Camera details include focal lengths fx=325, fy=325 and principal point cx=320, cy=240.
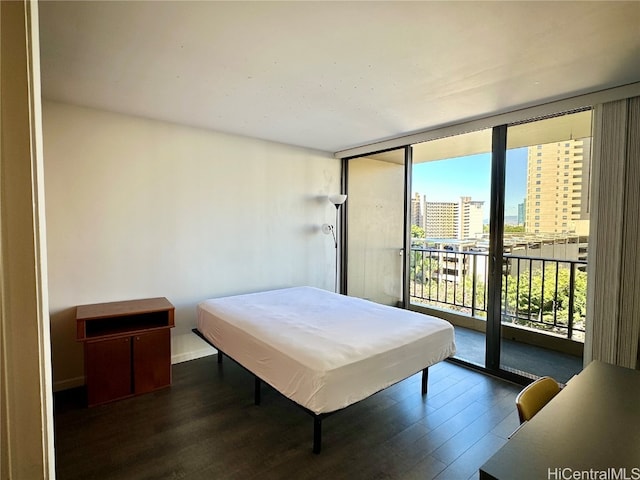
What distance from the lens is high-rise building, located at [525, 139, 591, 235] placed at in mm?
2752

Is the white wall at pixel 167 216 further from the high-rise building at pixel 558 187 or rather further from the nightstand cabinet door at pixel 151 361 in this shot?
the high-rise building at pixel 558 187

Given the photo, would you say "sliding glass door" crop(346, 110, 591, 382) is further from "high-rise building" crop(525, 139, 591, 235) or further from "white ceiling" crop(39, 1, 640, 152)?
"white ceiling" crop(39, 1, 640, 152)

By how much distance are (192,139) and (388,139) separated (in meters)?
2.33

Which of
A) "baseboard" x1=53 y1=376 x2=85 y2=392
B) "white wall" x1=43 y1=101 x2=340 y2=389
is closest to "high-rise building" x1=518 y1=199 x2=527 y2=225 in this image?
"white wall" x1=43 y1=101 x2=340 y2=389

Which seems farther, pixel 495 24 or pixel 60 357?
pixel 60 357

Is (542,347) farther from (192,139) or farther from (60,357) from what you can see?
(60,357)

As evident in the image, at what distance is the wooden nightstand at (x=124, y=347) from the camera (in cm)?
265

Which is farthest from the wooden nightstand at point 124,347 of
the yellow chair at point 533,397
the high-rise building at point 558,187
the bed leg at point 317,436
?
the high-rise building at point 558,187

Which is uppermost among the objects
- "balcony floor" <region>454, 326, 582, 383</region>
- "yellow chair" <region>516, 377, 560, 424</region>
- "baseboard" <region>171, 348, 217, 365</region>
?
"yellow chair" <region>516, 377, 560, 424</region>

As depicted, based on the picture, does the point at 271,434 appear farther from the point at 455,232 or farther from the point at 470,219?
the point at 455,232

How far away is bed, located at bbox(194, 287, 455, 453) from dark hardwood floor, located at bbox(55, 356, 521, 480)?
21 centimetres

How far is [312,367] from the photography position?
199 cm

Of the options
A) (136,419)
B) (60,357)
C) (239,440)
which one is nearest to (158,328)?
(136,419)

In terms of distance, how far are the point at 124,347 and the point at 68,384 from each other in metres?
0.73
